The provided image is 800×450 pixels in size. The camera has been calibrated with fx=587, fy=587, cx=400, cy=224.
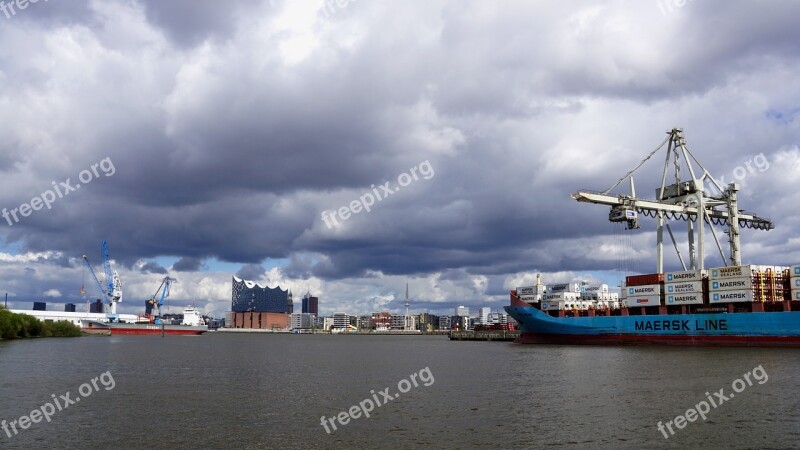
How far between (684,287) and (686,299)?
1.86m

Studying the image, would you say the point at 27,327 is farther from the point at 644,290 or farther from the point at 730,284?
the point at 730,284

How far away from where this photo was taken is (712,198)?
97750 mm

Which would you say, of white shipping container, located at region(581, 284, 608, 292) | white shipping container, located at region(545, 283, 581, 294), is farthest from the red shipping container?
white shipping container, located at region(581, 284, 608, 292)

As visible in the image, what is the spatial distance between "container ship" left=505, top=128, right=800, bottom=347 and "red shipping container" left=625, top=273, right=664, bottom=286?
15 cm

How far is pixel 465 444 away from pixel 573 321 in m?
82.7

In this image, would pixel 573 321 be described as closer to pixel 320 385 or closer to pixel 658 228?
pixel 658 228

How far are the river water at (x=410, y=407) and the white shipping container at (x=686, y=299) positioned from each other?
111ft

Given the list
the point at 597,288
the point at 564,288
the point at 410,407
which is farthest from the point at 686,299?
the point at 410,407

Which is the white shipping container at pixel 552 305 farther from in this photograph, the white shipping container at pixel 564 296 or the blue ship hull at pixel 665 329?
the blue ship hull at pixel 665 329

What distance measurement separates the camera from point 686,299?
88000 mm

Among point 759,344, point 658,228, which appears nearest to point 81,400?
point 759,344

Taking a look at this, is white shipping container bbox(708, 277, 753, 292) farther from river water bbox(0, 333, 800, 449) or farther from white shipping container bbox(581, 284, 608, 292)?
white shipping container bbox(581, 284, 608, 292)

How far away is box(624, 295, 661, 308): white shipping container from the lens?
3644 inches

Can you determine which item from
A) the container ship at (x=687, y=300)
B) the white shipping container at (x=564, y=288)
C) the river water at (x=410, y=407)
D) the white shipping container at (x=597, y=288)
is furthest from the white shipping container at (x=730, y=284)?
the white shipping container at (x=597, y=288)
